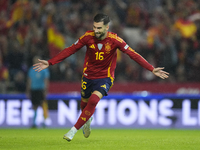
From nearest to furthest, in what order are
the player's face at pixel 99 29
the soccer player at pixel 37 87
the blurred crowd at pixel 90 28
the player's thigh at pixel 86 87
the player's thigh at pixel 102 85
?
the player's face at pixel 99 29 < the player's thigh at pixel 102 85 < the player's thigh at pixel 86 87 < the soccer player at pixel 37 87 < the blurred crowd at pixel 90 28

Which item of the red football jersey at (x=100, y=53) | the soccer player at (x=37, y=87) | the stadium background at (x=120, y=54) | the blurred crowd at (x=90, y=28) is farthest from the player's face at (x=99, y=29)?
the blurred crowd at (x=90, y=28)

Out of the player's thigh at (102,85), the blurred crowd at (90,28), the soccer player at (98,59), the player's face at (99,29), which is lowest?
the player's thigh at (102,85)

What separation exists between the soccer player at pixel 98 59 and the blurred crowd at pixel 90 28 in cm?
589

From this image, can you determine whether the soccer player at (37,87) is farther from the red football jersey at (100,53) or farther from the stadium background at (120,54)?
the red football jersey at (100,53)

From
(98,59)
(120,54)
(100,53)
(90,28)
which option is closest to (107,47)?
(100,53)

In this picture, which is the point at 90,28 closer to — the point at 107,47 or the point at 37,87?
the point at 37,87

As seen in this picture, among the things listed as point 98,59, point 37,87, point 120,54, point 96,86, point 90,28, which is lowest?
point 96,86

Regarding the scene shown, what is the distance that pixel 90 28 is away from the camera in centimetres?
1338

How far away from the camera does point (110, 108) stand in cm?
1191

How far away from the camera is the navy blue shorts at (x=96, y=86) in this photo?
6520 mm

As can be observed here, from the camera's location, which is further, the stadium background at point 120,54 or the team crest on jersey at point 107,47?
the stadium background at point 120,54

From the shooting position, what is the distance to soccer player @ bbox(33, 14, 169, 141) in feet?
20.9

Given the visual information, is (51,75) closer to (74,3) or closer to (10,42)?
(10,42)

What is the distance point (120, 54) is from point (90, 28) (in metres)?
1.38
